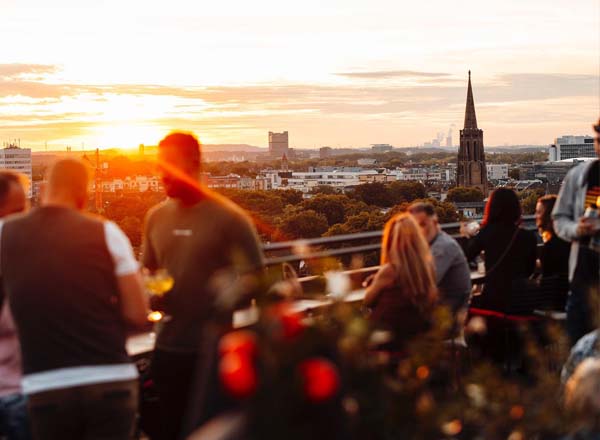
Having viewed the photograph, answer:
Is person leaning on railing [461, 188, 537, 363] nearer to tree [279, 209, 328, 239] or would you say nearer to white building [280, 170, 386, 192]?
tree [279, 209, 328, 239]

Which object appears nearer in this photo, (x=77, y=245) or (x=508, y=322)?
(x=77, y=245)

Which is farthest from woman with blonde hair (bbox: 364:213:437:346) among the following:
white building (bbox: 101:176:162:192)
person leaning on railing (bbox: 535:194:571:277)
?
white building (bbox: 101:176:162:192)

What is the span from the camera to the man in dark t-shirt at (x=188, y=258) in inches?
148

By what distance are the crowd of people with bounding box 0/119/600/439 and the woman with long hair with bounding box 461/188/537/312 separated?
1.03 metres

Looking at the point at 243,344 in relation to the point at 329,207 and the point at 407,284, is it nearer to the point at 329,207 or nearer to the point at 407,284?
the point at 407,284

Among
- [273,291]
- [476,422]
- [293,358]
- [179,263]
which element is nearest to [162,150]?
[179,263]

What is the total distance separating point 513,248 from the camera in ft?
20.4

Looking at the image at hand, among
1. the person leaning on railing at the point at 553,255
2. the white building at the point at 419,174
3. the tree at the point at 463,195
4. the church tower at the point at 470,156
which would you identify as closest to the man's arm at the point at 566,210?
the person leaning on railing at the point at 553,255

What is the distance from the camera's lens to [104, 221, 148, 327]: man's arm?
3.33 metres

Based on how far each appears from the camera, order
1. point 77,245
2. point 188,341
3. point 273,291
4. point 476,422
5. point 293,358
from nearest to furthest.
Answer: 1. point 293,358
2. point 476,422
3. point 273,291
4. point 77,245
5. point 188,341

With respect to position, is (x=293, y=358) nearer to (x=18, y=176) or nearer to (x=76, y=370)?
(x=76, y=370)

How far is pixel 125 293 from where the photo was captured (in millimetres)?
3363

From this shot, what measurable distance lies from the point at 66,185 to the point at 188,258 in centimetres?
61

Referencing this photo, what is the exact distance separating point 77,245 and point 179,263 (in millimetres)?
593
